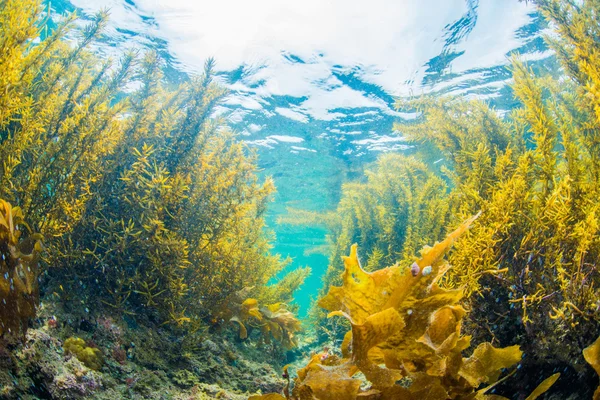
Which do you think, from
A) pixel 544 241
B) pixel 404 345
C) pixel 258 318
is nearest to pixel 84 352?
pixel 404 345

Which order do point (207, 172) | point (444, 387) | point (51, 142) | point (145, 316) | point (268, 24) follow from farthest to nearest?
point (268, 24)
point (207, 172)
point (145, 316)
point (51, 142)
point (444, 387)

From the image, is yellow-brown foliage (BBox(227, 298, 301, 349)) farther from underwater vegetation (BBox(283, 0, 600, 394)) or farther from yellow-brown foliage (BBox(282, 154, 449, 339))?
underwater vegetation (BBox(283, 0, 600, 394))

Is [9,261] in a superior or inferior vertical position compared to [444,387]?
superior

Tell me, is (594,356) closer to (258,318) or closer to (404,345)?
(404,345)

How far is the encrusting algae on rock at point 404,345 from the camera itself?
1.54 metres

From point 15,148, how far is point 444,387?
3969mm

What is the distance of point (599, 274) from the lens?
2373 millimetres

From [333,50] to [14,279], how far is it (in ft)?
33.5

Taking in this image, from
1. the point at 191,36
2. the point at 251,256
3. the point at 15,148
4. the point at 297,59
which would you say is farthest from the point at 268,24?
the point at 15,148

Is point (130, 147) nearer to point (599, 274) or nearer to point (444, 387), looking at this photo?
point (444, 387)

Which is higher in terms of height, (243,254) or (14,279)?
(243,254)

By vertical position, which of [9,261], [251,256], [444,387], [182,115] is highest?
[182,115]

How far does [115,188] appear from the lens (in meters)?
3.89

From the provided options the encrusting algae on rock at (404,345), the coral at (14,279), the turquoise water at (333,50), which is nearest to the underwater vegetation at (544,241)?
the encrusting algae on rock at (404,345)
